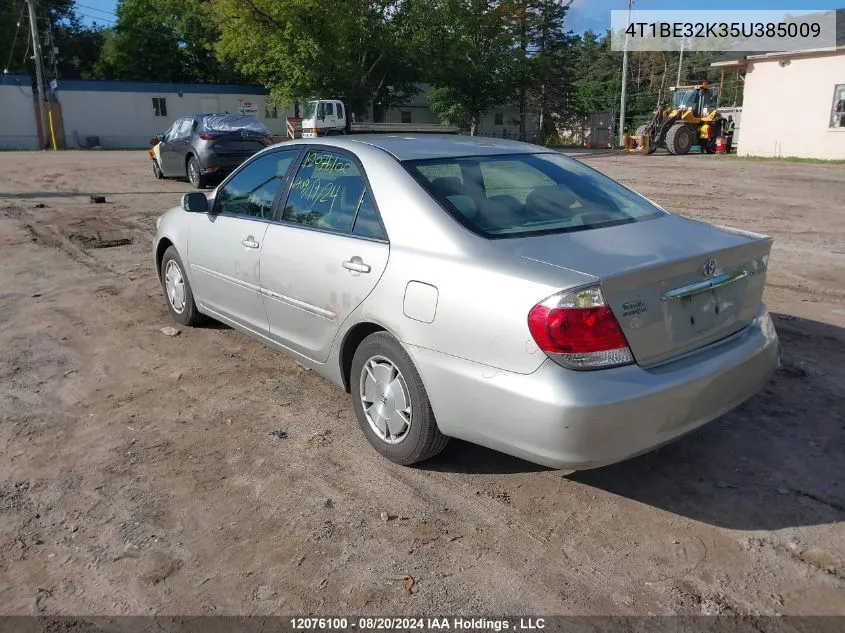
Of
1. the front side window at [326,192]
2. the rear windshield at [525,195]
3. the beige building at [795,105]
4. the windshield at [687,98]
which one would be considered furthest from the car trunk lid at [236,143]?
the windshield at [687,98]

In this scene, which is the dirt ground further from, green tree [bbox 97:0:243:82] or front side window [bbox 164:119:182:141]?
green tree [bbox 97:0:243:82]

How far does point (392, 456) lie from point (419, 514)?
0.46 metres

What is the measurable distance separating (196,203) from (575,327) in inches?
132

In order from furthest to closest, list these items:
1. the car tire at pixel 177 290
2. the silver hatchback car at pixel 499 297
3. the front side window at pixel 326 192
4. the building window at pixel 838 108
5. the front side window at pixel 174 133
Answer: the building window at pixel 838 108
the front side window at pixel 174 133
the car tire at pixel 177 290
the front side window at pixel 326 192
the silver hatchback car at pixel 499 297

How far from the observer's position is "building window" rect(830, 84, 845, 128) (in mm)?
23500

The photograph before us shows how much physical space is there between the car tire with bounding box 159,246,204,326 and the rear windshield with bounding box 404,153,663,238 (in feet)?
8.68

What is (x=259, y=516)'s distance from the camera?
311 cm

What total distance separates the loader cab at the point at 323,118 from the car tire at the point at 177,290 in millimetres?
25563

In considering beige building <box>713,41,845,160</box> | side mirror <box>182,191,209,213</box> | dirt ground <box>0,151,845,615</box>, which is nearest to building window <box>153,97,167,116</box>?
beige building <box>713,41,845,160</box>

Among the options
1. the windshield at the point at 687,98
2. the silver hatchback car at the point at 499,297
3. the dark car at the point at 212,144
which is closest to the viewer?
the silver hatchback car at the point at 499,297

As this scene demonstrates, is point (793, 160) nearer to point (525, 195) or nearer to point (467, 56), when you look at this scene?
point (525, 195)

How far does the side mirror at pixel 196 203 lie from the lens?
196 inches

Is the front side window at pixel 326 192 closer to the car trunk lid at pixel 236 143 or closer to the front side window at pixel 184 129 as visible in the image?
the car trunk lid at pixel 236 143

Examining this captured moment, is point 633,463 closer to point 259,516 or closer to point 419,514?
point 419,514
